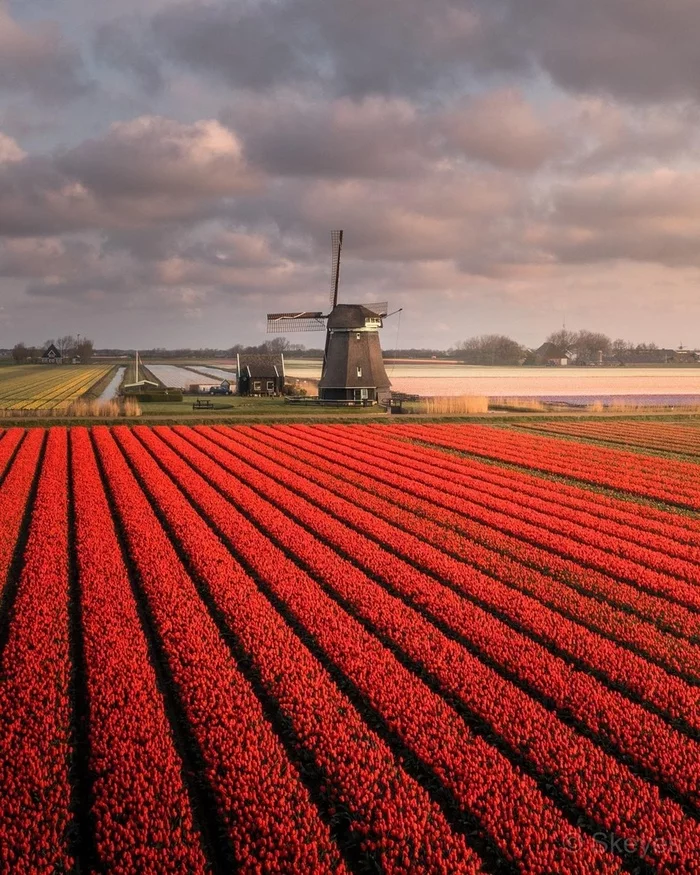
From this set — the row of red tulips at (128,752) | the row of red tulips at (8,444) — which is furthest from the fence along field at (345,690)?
the row of red tulips at (8,444)

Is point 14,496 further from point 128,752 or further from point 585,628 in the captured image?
point 585,628

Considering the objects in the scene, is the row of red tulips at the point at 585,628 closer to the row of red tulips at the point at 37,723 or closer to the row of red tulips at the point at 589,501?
the row of red tulips at the point at 589,501

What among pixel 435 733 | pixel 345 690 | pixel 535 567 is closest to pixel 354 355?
pixel 535 567

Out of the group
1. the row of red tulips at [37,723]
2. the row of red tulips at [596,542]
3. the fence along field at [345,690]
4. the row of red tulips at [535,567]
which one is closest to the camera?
the row of red tulips at [37,723]

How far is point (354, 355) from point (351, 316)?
3.06m

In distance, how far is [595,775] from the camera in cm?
773

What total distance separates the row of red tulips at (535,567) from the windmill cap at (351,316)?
3182 centimetres

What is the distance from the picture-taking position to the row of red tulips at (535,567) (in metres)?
12.4

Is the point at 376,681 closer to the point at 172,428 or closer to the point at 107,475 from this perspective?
the point at 107,475

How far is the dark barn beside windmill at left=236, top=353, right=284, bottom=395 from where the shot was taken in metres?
76.7

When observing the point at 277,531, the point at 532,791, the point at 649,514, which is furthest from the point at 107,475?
the point at 532,791

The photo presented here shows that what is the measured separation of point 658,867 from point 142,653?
7020 millimetres

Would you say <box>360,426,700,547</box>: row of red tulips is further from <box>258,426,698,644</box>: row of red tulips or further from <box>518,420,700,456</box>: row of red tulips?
<box>518,420,700,456</box>: row of red tulips

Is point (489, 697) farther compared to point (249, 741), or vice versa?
point (489, 697)
